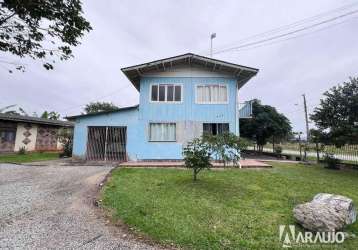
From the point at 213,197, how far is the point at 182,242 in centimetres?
272

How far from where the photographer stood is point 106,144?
46.4 feet

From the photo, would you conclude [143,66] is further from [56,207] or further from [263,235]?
[263,235]


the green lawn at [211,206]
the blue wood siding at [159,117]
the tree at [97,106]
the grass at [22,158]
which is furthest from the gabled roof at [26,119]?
the green lawn at [211,206]

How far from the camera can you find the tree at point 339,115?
11359 millimetres

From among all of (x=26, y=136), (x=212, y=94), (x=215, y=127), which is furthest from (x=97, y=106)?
(x=215, y=127)

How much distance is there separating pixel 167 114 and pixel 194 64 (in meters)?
3.75

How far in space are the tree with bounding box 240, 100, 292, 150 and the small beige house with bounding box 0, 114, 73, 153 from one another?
849 inches

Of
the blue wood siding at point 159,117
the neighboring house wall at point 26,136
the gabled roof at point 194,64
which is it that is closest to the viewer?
the gabled roof at point 194,64

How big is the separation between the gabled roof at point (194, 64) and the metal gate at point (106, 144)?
12.5ft

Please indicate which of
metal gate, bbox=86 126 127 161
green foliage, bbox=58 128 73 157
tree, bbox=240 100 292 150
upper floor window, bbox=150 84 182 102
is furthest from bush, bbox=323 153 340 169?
green foliage, bbox=58 128 73 157

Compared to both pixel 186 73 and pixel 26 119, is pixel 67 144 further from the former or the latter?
pixel 186 73

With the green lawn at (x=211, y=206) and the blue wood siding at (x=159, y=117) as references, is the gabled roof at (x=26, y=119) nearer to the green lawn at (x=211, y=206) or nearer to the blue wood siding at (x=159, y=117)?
the blue wood siding at (x=159, y=117)

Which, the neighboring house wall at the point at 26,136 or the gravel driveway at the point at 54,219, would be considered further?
the neighboring house wall at the point at 26,136

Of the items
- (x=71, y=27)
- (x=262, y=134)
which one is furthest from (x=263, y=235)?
(x=262, y=134)
